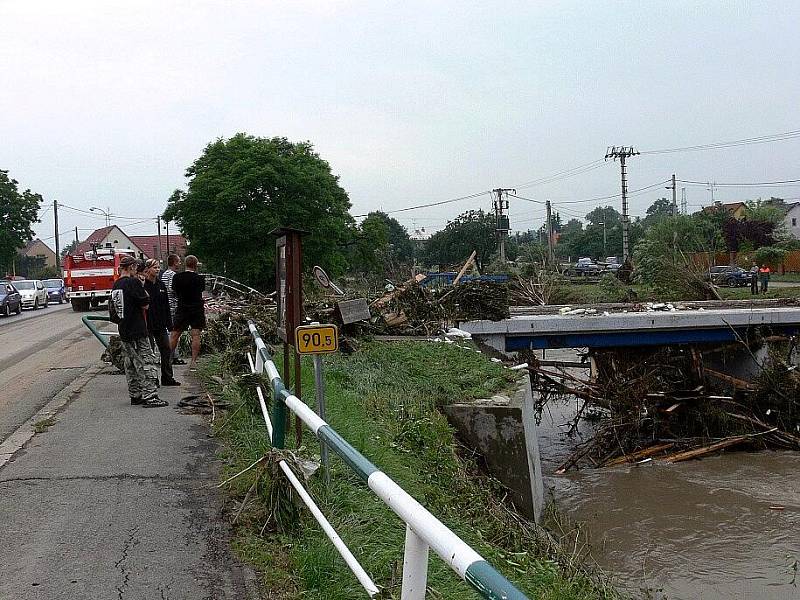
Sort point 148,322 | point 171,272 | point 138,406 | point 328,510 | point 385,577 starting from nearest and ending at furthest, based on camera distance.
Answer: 1. point 385,577
2. point 328,510
3. point 138,406
4. point 148,322
5. point 171,272

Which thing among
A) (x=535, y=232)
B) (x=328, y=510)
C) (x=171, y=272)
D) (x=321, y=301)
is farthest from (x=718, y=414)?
(x=535, y=232)

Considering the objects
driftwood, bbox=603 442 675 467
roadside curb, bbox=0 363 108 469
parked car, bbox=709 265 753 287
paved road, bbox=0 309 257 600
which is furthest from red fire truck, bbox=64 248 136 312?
parked car, bbox=709 265 753 287

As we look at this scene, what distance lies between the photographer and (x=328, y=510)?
5.69m

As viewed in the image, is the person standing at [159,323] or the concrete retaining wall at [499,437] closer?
the concrete retaining wall at [499,437]

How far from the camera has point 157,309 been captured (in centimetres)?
1196

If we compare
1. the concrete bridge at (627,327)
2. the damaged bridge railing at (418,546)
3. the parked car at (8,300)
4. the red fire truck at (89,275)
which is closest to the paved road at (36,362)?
the red fire truck at (89,275)

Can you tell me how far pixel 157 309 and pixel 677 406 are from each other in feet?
38.0

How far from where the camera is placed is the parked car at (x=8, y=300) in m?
33.3

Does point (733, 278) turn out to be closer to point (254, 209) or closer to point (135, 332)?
point (254, 209)

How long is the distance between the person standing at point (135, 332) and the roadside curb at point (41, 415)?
0.96m

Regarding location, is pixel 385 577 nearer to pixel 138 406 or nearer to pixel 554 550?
pixel 554 550

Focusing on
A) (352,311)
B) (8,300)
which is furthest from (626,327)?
(8,300)

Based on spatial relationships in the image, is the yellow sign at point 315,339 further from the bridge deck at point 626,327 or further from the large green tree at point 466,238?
the large green tree at point 466,238

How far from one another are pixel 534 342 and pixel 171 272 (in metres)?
9.52
